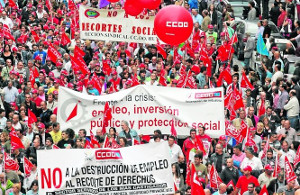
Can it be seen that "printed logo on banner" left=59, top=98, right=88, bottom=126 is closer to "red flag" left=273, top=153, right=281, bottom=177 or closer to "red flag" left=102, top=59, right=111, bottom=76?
"red flag" left=273, top=153, right=281, bottom=177

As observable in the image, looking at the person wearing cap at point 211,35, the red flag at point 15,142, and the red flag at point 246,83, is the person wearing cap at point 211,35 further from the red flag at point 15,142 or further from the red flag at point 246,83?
the red flag at point 15,142

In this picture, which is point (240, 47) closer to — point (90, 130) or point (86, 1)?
point (86, 1)

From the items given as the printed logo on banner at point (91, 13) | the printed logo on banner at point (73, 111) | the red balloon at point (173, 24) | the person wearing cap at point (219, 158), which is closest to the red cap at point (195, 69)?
the printed logo on banner at point (91, 13)

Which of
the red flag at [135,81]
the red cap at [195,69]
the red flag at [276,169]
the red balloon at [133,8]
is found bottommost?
the red cap at [195,69]

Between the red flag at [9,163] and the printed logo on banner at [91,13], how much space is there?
812cm

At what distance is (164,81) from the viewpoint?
30344mm

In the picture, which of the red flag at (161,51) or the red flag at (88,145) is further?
the red flag at (161,51)

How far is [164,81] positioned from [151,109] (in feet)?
11.9

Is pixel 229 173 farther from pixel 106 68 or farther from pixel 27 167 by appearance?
pixel 106 68

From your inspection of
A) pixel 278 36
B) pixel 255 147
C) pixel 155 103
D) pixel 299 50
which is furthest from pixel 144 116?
pixel 278 36

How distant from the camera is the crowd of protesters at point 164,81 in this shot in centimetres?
2473

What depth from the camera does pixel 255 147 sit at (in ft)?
85.6

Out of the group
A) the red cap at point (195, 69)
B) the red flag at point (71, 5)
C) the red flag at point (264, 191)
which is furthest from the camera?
the red flag at point (71, 5)

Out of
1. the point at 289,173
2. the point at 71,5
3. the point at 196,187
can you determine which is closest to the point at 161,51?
the point at 71,5
